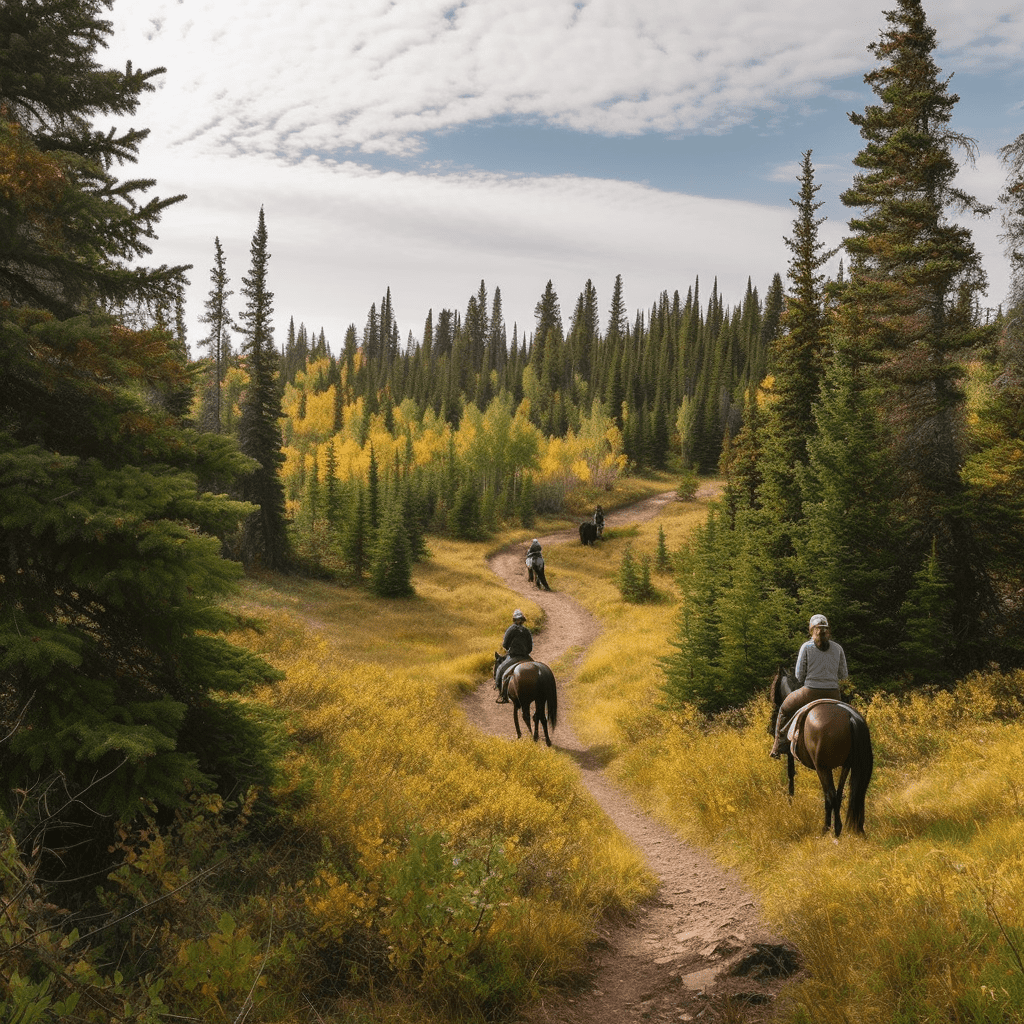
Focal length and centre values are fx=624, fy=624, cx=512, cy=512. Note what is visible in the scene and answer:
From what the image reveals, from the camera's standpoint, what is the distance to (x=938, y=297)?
591 inches

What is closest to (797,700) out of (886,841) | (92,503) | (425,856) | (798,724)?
(798,724)

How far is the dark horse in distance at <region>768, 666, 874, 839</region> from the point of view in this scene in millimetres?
7621

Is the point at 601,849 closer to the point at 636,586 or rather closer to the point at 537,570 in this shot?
the point at 636,586

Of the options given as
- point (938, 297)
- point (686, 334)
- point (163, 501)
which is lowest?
point (163, 501)

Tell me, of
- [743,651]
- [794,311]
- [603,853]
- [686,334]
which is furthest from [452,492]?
[686,334]

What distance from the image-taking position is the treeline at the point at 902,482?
13.5 metres

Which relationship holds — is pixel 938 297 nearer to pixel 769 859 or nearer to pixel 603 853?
pixel 769 859

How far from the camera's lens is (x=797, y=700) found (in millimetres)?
9188

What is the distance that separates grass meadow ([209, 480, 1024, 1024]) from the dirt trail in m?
0.24

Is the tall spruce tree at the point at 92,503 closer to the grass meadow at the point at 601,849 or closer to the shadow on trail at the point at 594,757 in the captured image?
the grass meadow at the point at 601,849

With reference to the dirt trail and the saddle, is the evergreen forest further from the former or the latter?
the saddle

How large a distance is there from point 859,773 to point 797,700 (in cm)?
166

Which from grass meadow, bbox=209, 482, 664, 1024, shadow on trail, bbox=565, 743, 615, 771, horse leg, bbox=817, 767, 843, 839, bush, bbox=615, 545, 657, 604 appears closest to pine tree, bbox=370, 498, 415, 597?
bush, bbox=615, 545, 657, 604

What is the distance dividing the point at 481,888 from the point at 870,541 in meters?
12.3
